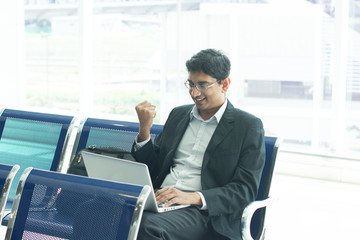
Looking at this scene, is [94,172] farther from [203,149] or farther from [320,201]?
[320,201]

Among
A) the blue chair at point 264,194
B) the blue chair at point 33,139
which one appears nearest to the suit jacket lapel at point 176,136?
the blue chair at point 264,194

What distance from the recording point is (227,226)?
244 cm

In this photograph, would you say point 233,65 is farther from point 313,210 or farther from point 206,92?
point 206,92

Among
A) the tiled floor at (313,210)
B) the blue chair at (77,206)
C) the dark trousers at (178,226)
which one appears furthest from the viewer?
the tiled floor at (313,210)

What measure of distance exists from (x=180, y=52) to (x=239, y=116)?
148 inches

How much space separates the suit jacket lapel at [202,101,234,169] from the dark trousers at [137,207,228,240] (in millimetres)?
247

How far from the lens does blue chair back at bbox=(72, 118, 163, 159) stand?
2966 mm

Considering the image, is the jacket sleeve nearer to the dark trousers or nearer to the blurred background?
the dark trousers

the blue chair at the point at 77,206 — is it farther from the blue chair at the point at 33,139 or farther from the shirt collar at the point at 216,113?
the blue chair at the point at 33,139

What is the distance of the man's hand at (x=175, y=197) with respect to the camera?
2.35 meters

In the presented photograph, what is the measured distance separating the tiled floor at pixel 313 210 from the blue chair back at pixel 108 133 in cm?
146

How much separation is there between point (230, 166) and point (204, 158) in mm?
124

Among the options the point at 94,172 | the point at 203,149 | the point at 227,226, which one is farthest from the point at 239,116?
the point at 94,172

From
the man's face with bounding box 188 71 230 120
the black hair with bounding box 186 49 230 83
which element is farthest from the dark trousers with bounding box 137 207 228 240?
the black hair with bounding box 186 49 230 83
